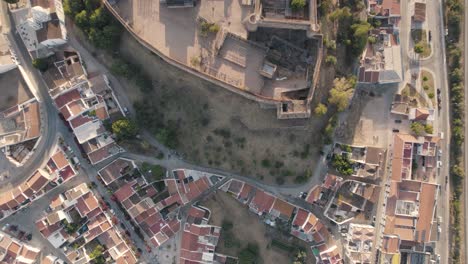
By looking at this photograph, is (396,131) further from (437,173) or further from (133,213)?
(133,213)

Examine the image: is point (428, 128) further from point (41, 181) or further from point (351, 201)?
point (41, 181)

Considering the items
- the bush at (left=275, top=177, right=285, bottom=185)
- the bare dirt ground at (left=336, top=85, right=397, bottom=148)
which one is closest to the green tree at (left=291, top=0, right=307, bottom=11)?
the bare dirt ground at (left=336, top=85, right=397, bottom=148)

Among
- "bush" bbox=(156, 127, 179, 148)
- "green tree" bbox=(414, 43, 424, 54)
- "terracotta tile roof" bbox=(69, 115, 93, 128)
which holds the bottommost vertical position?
"bush" bbox=(156, 127, 179, 148)

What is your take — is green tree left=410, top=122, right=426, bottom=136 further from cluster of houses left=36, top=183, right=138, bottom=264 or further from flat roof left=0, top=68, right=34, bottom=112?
flat roof left=0, top=68, right=34, bottom=112

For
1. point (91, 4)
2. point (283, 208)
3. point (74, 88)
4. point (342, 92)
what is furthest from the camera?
point (283, 208)

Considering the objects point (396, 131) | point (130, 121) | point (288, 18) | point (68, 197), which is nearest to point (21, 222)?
point (68, 197)

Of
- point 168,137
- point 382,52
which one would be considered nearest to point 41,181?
point 168,137

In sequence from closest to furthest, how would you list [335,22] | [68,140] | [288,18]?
[288,18], [335,22], [68,140]
